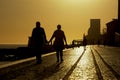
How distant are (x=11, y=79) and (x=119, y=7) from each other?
12859cm

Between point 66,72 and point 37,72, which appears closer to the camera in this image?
point 37,72

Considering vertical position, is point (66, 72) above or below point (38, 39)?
below

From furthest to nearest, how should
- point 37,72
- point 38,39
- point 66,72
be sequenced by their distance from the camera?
point 38,39, point 66,72, point 37,72

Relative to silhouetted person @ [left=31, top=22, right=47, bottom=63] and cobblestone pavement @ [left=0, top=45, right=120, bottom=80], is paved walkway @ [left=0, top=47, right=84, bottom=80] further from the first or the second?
silhouetted person @ [left=31, top=22, right=47, bottom=63]

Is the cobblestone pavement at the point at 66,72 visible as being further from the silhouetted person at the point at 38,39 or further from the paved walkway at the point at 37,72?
the silhouetted person at the point at 38,39

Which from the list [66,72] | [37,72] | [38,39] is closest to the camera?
[37,72]

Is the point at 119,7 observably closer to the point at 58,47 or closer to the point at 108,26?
the point at 108,26

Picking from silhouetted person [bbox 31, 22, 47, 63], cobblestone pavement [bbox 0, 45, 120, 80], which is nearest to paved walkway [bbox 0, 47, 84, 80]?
cobblestone pavement [bbox 0, 45, 120, 80]

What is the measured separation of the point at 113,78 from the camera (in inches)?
488

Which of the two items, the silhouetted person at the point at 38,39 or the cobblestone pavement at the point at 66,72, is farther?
the silhouetted person at the point at 38,39

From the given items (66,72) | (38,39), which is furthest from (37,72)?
(38,39)

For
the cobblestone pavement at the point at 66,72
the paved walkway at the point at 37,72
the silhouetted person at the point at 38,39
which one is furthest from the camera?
the silhouetted person at the point at 38,39

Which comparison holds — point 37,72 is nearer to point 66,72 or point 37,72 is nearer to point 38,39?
point 66,72

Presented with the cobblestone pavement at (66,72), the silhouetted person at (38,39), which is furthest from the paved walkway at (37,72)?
the silhouetted person at (38,39)
